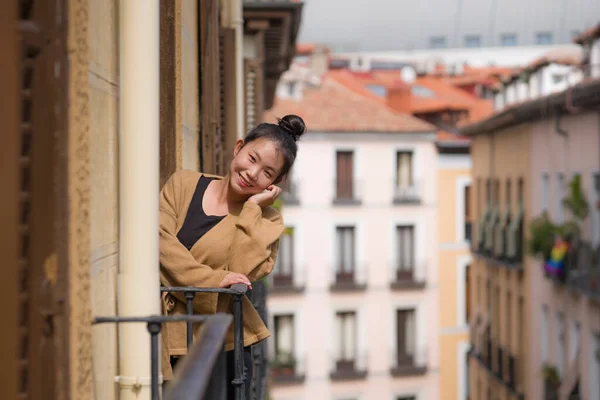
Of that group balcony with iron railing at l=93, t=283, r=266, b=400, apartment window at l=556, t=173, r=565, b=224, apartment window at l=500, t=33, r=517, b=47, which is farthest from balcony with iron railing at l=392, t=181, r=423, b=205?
apartment window at l=500, t=33, r=517, b=47

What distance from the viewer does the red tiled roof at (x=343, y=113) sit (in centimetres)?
4184

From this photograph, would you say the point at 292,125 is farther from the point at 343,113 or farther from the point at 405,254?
the point at 405,254

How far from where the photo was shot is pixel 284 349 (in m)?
40.7

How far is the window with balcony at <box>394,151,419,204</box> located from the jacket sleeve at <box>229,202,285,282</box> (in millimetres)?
38298

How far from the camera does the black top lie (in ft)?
14.7

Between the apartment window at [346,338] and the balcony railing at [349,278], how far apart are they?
0.88m

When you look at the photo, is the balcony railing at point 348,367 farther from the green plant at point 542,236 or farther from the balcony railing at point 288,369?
the green plant at point 542,236

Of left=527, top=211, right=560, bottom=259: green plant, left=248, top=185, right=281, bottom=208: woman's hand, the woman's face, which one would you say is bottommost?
left=527, top=211, right=560, bottom=259: green plant

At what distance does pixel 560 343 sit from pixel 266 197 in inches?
887

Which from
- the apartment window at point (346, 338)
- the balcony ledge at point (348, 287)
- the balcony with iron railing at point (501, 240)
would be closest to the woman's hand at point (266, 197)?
the balcony with iron railing at point (501, 240)

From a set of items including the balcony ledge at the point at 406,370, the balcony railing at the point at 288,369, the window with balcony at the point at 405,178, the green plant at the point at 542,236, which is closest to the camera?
the green plant at the point at 542,236

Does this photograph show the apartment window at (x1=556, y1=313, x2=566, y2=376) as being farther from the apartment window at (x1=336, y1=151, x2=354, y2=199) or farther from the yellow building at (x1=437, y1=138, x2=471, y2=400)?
the apartment window at (x1=336, y1=151, x2=354, y2=199)

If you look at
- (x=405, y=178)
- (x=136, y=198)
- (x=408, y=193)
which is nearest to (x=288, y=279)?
(x=408, y=193)

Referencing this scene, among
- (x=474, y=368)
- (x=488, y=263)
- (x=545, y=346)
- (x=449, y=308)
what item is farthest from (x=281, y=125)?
(x=449, y=308)
